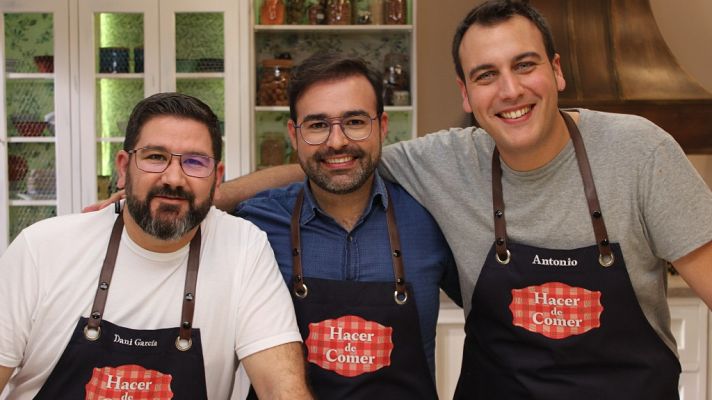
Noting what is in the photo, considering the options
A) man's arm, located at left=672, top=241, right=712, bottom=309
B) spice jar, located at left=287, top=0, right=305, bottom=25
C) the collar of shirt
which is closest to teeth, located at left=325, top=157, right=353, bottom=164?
the collar of shirt

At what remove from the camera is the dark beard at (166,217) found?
1503 mm

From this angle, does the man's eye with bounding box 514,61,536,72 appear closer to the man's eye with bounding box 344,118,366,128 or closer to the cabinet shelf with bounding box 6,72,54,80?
the man's eye with bounding box 344,118,366,128

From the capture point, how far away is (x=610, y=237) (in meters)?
1.47

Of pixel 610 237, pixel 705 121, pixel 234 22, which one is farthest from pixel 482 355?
pixel 234 22

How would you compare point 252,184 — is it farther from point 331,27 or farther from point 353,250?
point 331,27

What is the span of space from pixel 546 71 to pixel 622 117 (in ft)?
0.67

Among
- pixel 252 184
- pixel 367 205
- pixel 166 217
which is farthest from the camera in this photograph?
pixel 252 184

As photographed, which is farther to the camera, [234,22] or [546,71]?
[234,22]

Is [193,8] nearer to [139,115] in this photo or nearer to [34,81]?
[34,81]

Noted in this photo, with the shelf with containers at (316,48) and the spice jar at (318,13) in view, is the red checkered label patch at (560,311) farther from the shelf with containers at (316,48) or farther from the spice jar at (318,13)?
the spice jar at (318,13)

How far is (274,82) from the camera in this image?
414 cm

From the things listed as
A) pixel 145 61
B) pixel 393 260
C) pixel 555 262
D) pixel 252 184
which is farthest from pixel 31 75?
pixel 555 262

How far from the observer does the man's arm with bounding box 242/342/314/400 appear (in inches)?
57.6

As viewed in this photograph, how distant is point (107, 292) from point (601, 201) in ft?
3.61
